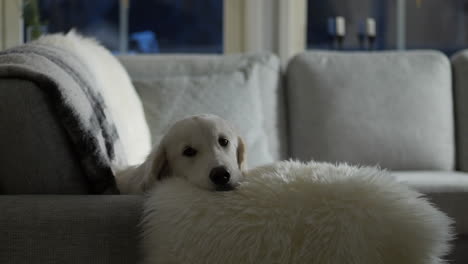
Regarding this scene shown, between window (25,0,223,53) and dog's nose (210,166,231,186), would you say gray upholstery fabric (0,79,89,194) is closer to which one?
dog's nose (210,166,231,186)

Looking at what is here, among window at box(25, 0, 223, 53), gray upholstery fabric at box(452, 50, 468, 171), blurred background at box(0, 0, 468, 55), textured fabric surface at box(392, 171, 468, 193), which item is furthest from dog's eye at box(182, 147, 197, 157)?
window at box(25, 0, 223, 53)

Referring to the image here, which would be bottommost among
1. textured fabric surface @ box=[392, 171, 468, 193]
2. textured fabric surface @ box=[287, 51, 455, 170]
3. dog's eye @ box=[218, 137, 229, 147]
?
textured fabric surface @ box=[392, 171, 468, 193]

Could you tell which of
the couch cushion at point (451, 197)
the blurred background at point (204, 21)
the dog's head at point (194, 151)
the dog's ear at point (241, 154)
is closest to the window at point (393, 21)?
the blurred background at point (204, 21)

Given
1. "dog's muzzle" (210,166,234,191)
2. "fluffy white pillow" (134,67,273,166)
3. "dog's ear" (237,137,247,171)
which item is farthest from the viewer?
"fluffy white pillow" (134,67,273,166)

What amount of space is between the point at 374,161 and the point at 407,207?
5.30 feet

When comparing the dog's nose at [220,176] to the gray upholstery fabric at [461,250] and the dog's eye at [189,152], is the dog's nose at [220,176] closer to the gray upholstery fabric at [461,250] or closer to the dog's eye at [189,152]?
Result: the dog's eye at [189,152]

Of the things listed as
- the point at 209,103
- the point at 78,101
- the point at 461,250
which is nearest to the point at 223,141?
the point at 78,101

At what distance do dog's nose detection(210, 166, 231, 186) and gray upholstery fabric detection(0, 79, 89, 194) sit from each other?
1.04 ft

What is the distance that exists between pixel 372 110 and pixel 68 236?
1869 mm

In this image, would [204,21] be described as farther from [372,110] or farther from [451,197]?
[451,197]

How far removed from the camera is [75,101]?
1.31m

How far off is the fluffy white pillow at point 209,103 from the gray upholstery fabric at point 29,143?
1182mm

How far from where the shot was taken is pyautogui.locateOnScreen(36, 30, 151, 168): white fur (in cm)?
168

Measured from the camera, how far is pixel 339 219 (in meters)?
1.06
